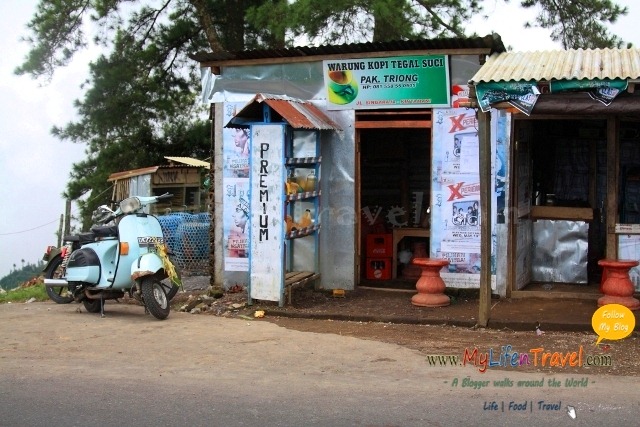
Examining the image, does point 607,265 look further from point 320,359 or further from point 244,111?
point 244,111

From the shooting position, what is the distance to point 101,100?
61.0 ft

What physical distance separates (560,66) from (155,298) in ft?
18.0

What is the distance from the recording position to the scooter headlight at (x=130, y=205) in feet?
32.4

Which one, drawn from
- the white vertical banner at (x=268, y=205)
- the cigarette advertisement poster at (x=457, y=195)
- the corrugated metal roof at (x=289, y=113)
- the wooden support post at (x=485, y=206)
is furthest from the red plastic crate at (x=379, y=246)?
the wooden support post at (x=485, y=206)

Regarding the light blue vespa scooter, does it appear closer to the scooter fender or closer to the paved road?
the scooter fender

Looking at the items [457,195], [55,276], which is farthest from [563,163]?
[55,276]

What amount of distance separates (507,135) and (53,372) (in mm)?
6300

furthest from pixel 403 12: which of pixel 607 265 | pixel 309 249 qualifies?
pixel 607 265

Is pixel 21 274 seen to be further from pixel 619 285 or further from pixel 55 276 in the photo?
pixel 619 285

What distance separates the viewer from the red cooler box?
41.5 feet

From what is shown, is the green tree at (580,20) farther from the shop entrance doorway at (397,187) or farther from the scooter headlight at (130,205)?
the scooter headlight at (130,205)

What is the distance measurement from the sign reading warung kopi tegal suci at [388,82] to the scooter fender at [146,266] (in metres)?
3.37

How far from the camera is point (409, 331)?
882 cm

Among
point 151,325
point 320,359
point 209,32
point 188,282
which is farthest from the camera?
point 209,32
